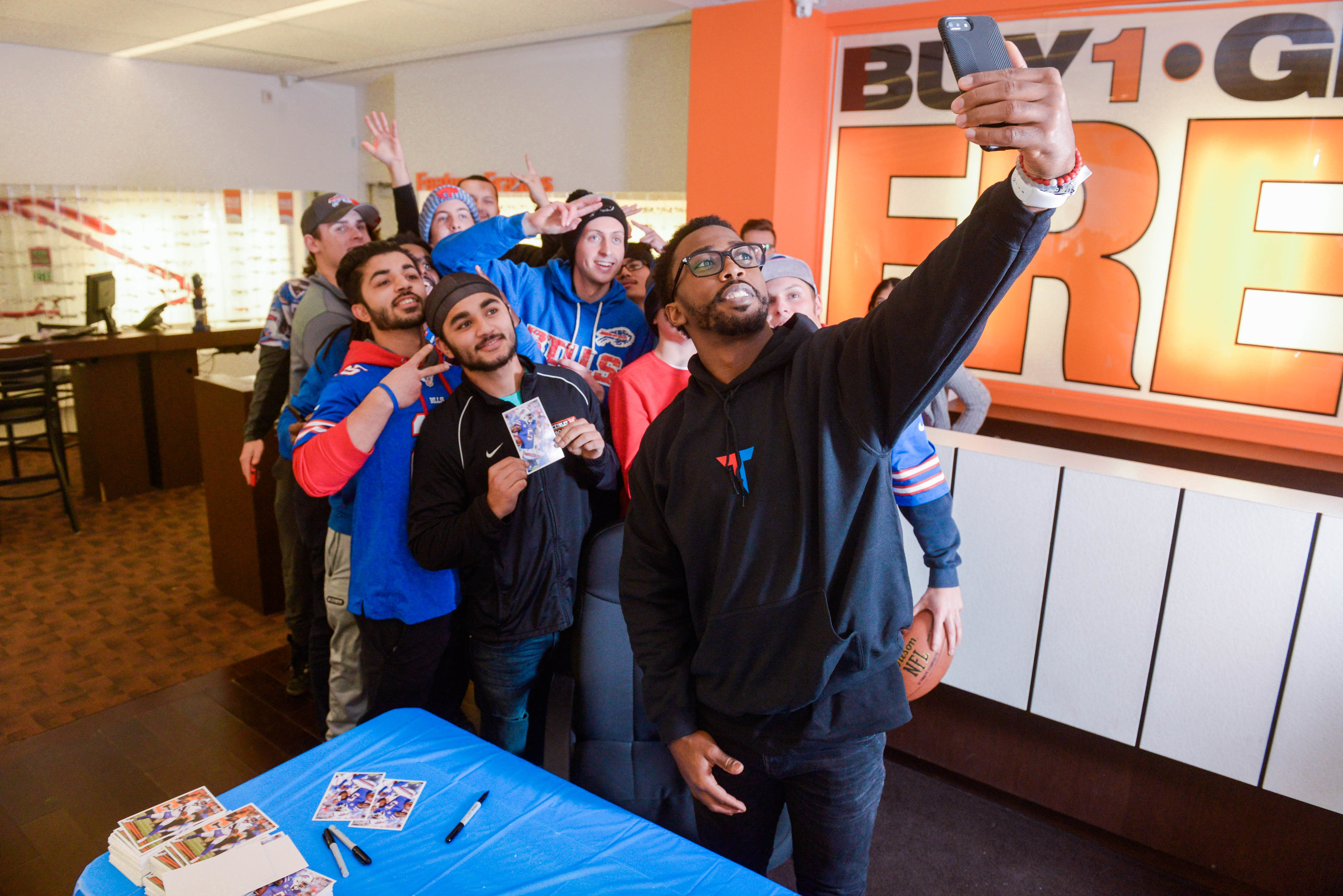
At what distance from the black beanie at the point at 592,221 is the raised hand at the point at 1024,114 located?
188 cm

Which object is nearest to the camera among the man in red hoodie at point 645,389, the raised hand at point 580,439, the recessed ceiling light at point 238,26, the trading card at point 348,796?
the trading card at point 348,796

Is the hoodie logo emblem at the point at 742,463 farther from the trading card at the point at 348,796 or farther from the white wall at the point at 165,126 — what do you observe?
the white wall at the point at 165,126

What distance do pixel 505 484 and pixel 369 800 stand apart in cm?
71

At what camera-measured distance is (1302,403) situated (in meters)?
3.79

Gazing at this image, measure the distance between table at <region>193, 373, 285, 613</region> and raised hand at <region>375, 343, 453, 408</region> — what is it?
6.74 ft

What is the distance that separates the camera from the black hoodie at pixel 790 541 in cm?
129

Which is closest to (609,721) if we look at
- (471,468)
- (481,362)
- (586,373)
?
(471,468)

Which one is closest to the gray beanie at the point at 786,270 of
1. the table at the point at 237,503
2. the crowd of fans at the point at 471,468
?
the crowd of fans at the point at 471,468

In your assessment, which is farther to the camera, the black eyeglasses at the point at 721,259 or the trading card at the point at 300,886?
the black eyeglasses at the point at 721,259

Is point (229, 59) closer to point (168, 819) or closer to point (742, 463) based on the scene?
point (168, 819)

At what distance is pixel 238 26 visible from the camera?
6027 millimetres

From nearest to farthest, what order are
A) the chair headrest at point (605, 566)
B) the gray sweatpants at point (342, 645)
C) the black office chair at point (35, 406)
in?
the chair headrest at point (605, 566) < the gray sweatpants at point (342, 645) < the black office chair at point (35, 406)

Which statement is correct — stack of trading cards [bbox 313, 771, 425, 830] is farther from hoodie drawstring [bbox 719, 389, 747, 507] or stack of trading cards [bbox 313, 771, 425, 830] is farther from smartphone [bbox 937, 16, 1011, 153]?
smartphone [bbox 937, 16, 1011, 153]

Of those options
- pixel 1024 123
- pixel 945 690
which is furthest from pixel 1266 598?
pixel 1024 123
